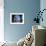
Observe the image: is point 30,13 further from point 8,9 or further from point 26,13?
point 8,9

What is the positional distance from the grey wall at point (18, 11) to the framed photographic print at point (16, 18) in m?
0.13

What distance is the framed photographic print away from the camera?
5.39 m

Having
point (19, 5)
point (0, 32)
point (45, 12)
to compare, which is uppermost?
point (19, 5)

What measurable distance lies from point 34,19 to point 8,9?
1.14m

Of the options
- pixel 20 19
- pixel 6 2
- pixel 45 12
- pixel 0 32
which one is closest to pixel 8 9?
pixel 6 2

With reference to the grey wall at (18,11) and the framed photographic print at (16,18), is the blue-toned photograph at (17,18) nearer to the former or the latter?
the framed photographic print at (16,18)

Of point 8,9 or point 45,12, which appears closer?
point 45,12

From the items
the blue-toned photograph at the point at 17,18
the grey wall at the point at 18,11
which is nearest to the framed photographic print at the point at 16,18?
the blue-toned photograph at the point at 17,18

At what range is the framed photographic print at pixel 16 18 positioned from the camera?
17.7 feet

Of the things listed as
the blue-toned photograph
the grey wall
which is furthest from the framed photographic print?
the grey wall

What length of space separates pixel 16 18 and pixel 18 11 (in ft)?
1.03

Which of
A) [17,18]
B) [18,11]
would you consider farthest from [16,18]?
[18,11]

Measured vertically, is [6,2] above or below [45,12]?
above

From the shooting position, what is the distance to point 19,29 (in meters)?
5.41
